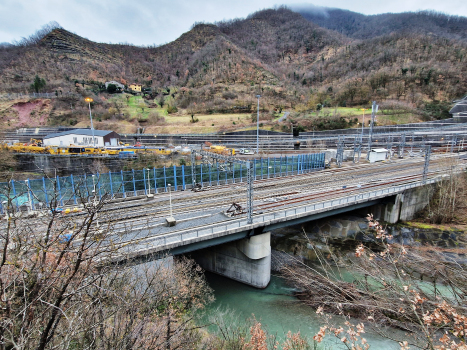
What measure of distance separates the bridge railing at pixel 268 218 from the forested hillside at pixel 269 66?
5527 centimetres

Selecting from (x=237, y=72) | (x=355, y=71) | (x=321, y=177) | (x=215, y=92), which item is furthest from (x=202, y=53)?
(x=321, y=177)

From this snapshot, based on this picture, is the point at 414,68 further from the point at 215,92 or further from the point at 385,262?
the point at 385,262

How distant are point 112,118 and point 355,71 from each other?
96.6 metres

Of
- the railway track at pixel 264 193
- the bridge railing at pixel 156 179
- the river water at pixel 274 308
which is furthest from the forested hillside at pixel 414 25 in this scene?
the river water at pixel 274 308

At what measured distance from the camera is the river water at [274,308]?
16.0 meters

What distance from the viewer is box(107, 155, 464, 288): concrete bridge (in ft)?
56.7

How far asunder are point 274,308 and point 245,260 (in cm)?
423

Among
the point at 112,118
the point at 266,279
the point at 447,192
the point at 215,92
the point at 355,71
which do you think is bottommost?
the point at 266,279

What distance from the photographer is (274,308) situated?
18.8m

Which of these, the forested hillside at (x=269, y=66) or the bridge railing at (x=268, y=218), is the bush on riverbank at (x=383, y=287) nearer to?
the bridge railing at (x=268, y=218)

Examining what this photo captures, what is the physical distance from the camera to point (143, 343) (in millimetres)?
8258

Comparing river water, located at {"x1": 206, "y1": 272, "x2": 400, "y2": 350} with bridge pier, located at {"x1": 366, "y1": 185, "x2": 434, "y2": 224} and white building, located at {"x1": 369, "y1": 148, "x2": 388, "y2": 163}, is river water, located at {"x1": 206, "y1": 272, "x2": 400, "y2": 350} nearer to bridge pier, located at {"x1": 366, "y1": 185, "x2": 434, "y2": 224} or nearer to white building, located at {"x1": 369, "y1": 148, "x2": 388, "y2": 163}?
bridge pier, located at {"x1": 366, "y1": 185, "x2": 434, "y2": 224}

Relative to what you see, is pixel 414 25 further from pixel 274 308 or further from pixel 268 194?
pixel 274 308

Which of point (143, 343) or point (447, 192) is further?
point (447, 192)
